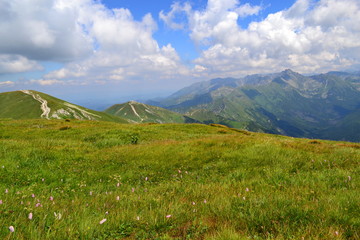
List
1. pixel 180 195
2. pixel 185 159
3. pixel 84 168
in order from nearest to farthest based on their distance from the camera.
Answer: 1. pixel 180 195
2. pixel 84 168
3. pixel 185 159

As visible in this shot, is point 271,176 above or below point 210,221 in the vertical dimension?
below

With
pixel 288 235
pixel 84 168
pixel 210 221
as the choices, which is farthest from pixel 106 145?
pixel 288 235

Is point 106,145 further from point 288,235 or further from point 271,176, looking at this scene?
point 288,235

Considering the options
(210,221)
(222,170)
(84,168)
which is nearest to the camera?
(210,221)

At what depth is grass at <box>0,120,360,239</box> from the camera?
3.38 m

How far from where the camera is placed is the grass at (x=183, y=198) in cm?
338

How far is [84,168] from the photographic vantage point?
1000cm

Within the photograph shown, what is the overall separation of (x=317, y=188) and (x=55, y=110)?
752 feet

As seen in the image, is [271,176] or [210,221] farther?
[271,176]

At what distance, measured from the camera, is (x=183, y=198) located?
543 cm

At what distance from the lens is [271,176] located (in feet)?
24.3

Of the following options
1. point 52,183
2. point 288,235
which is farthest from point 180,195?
point 52,183

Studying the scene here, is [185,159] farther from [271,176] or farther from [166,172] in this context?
[271,176]

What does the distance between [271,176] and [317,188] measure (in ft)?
5.89
